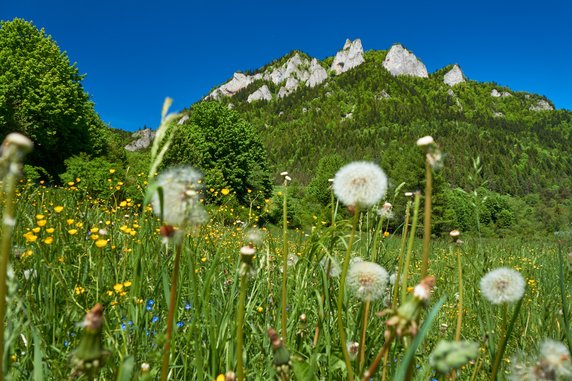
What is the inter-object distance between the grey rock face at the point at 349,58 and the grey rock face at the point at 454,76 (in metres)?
38.9

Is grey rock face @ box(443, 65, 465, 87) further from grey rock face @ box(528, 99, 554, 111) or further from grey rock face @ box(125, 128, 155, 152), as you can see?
grey rock face @ box(125, 128, 155, 152)

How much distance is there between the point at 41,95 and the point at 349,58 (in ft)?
601

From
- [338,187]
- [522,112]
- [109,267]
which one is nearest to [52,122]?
[109,267]

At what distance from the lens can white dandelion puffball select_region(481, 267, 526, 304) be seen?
3.67ft

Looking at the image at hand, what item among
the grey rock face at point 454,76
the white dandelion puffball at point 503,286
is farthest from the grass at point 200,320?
the grey rock face at point 454,76

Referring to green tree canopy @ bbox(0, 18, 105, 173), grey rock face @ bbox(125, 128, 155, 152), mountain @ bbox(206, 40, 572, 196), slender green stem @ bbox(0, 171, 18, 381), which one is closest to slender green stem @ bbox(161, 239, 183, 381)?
slender green stem @ bbox(0, 171, 18, 381)

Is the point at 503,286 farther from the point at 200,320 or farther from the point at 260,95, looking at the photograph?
the point at 260,95

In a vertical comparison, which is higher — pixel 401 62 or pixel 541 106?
pixel 401 62

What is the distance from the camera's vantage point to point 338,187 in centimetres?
123

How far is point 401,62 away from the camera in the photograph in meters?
186

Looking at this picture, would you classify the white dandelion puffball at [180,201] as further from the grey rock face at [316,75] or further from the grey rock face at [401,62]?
the grey rock face at [401,62]

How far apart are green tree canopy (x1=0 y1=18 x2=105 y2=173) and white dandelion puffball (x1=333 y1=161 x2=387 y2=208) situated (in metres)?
27.7

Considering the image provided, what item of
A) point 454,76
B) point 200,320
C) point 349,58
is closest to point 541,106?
point 454,76

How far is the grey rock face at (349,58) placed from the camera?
193m
